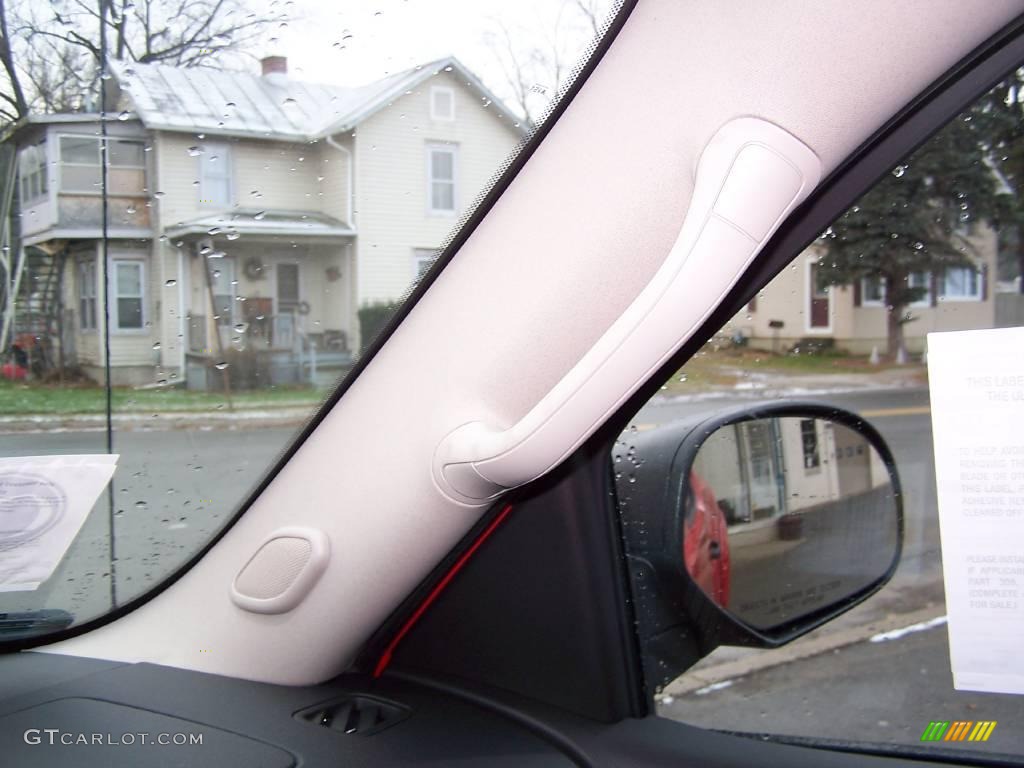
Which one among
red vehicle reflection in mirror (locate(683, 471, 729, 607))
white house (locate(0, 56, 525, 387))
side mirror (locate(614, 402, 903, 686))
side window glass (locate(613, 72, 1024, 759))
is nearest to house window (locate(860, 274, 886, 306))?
side window glass (locate(613, 72, 1024, 759))

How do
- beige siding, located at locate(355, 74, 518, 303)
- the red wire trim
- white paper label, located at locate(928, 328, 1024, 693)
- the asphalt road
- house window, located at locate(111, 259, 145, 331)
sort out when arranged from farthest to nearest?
the red wire trim < house window, located at locate(111, 259, 145, 331) < beige siding, located at locate(355, 74, 518, 303) < the asphalt road < white paper label, located at locate(928, 328, 1024, 693)

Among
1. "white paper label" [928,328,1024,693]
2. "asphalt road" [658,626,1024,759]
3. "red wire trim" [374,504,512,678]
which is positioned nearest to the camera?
"white paper label" [928,328,1024,693]

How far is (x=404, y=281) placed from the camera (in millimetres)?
2053

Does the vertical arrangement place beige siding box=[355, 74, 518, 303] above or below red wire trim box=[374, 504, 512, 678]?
above

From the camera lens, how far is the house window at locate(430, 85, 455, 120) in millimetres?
2055

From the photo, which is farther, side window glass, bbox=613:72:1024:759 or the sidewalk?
the sidewalk

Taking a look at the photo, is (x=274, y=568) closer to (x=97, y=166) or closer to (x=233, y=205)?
(x=233, y=205)

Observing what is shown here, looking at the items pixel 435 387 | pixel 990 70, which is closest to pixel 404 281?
pixel 435 387

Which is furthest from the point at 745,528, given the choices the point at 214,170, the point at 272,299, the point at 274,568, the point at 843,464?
the point at 214,170

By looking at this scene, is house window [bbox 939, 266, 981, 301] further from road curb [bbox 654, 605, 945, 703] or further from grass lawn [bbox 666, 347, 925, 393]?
road curb [bbox 654, 605, 945, 703]

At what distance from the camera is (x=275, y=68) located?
81.4 inches

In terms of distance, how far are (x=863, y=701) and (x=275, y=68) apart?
6.24ft

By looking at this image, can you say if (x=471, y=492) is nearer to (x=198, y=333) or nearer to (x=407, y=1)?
(x=198, y=333)

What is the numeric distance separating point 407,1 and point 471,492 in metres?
1.02
